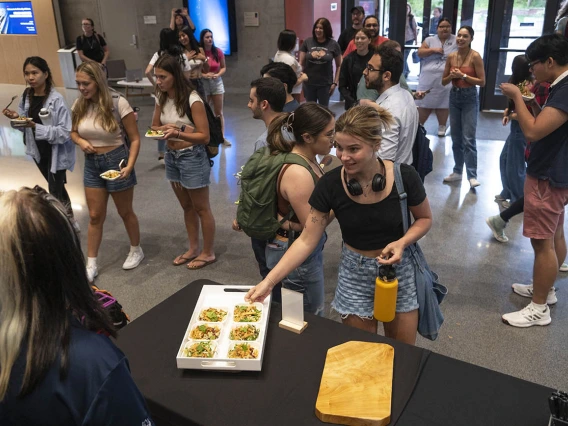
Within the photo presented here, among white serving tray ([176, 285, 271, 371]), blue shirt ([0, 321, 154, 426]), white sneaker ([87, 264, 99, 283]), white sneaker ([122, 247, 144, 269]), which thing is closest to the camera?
blue shirt ([0, 321, 154, 426])

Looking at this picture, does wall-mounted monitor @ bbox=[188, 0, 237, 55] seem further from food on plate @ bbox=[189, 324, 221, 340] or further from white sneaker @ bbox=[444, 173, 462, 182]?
food on plate @ bbox=[189, 324, 221, 340]

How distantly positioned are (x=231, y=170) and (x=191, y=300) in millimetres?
4222

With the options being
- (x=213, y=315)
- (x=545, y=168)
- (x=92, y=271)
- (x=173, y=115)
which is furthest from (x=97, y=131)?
(x=545, y=168)

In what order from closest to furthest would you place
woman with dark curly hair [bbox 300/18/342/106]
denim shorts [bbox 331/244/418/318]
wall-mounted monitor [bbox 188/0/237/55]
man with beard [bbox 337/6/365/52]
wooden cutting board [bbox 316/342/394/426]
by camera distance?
1. wooden cutting board [bbox 316/342/394/426]
2. denim shorts [bbox 331/244/418/318]
3. woman with dark curly hair [bbox 300/18/342/106]
4. man with beard [bbox 337/6/365/52]
5. wall-mounted monitor [bbox 188/0/237/55]

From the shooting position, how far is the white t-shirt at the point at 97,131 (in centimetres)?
363

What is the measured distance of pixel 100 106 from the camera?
11.8 feet

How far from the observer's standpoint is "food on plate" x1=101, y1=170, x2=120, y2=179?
11.9 ft

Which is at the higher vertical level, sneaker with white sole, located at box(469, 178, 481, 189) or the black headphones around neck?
the black headphones around neck

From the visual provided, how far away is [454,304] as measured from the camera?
139 inches

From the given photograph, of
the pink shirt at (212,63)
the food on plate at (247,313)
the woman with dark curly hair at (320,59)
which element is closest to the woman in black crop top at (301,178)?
the food on plate at (247,313)

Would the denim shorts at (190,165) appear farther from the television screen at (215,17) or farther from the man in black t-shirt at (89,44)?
the television screen at (215,17)

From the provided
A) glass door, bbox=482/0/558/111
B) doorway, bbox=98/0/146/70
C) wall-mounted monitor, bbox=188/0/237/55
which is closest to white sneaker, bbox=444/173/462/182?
glass door, bbox=482/0/558/111

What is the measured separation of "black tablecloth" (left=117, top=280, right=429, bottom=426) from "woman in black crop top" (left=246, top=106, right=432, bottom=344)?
0.25 m

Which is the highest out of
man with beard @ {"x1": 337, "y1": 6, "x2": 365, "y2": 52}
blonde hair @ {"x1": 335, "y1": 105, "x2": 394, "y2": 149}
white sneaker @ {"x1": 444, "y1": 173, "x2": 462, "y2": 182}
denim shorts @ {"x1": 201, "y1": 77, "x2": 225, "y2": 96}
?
man with beard @ {"x1": 337, "y1": 6, "x2": 365, "y2": 52}
